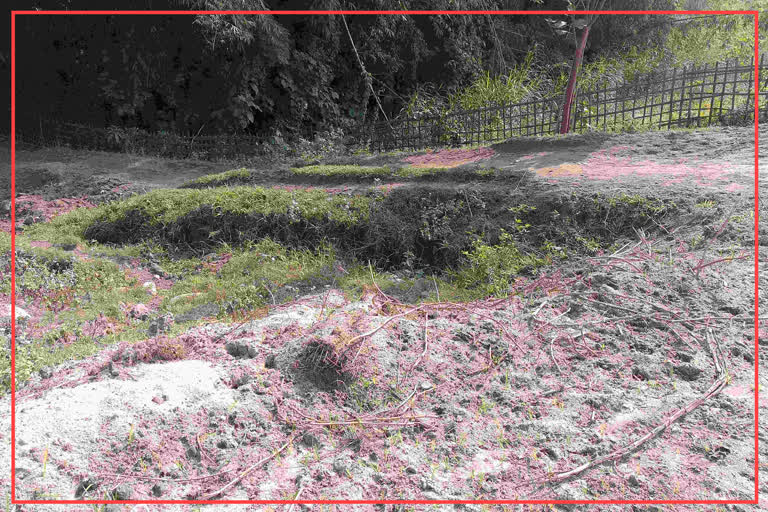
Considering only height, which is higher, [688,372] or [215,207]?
[215,207]

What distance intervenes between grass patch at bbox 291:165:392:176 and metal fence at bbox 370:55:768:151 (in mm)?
2960

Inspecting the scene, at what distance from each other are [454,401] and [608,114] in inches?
290

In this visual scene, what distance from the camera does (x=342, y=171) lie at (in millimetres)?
7516

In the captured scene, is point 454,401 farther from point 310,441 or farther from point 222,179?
point 222,179

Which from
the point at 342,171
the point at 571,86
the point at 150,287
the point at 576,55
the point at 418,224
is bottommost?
the point at 150,287

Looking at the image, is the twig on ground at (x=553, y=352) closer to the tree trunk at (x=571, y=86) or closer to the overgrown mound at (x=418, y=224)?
the overgrown mound at (x=418, y=224)

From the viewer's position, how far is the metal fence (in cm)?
817

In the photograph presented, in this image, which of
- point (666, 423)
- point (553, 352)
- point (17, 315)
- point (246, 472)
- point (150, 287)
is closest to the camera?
point (246, 472)

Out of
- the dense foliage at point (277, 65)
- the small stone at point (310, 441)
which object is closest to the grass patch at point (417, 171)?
the dense foliage at point (277, 65)

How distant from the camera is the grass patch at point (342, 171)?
725 centimetres

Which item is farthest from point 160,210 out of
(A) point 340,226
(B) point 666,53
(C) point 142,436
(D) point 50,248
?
(B) point 666,53

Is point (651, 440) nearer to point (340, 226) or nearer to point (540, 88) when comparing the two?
point (340, 226)

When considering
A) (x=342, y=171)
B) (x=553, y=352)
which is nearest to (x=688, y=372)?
(x=553, y=352)

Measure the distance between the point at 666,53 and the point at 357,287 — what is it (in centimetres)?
1305
